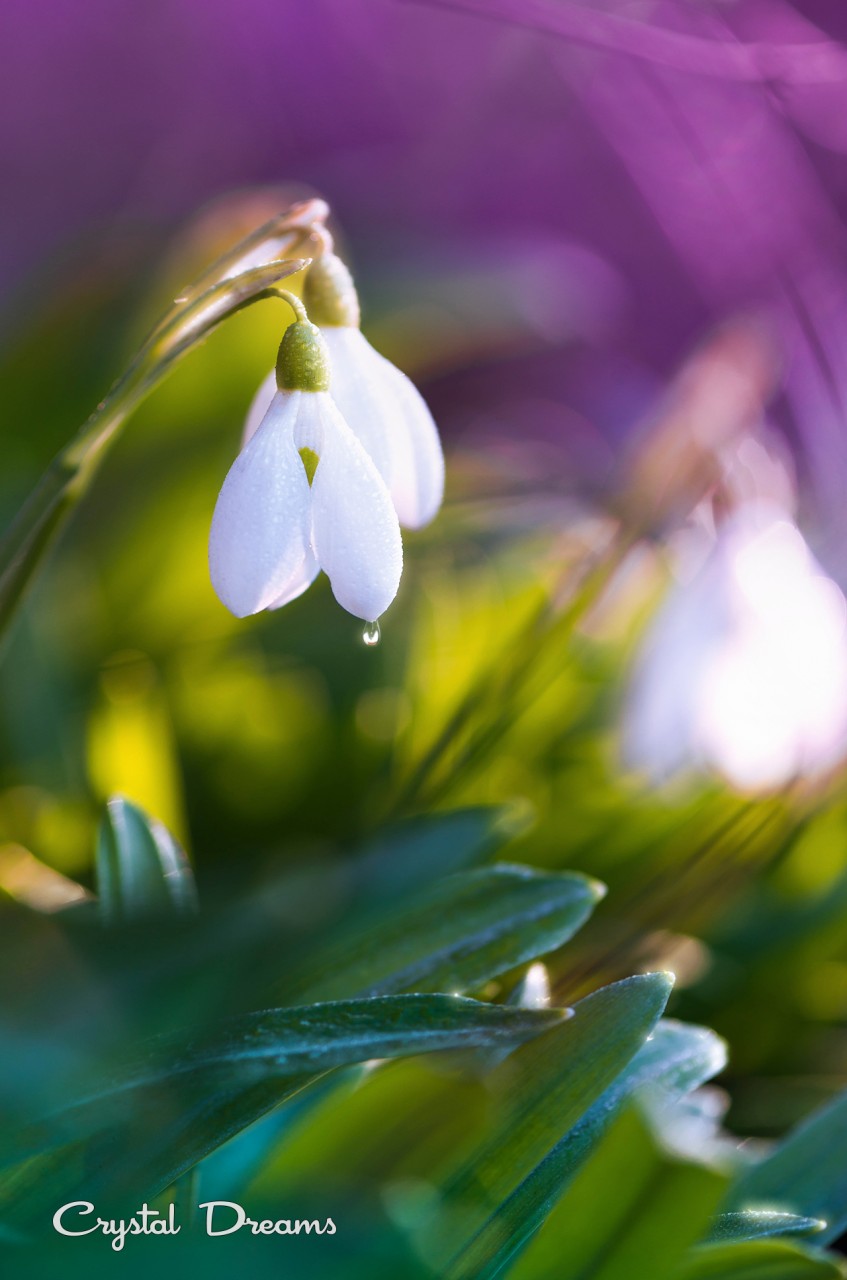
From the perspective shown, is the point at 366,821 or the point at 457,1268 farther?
the point at 366,821

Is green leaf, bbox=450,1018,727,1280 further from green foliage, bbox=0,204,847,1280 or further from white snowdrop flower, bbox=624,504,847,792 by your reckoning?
white snowdrop flower, bbox=624,504,847,792

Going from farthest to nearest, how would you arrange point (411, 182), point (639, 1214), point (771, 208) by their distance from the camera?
point (411, 182) → point (771, 208) → point (639, 1214)

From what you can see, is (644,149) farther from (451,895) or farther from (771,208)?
(451,895)

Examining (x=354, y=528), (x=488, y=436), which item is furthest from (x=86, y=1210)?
(x=488, y=436)

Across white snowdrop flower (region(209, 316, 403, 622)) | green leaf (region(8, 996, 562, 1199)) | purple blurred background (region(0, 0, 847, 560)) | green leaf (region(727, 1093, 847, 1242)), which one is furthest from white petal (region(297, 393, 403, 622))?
purple blurred background (region(0, 0, 847, 560))

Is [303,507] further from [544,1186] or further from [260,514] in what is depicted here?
[544,1186]

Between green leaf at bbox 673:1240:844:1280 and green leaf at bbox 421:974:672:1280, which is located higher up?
green leaf at bbox 421:974:672:1280
